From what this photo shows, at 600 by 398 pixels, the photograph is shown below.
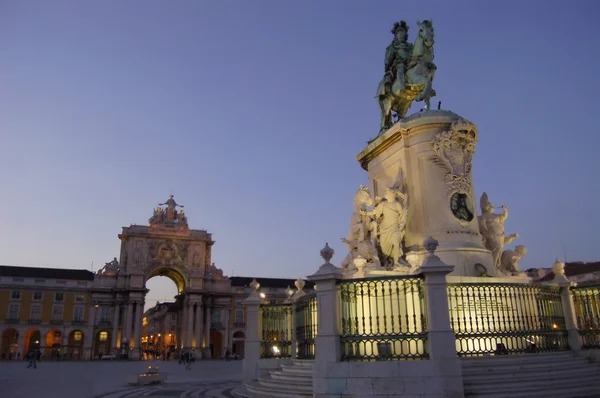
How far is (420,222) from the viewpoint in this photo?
10.9 m

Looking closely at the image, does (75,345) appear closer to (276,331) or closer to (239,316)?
(239,316)

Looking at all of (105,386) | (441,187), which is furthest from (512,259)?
(105,386)

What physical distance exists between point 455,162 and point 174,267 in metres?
58.0

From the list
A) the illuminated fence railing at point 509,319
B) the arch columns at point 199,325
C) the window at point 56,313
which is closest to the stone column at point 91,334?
the window at point 56,313

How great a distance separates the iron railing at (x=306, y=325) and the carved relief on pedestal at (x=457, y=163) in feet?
13.4

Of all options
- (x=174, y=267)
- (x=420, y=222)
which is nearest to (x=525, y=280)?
(x=420, y=222)

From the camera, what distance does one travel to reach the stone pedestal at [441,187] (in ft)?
34.0

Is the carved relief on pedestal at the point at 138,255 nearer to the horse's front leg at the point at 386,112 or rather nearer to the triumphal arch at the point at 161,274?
the triumphal arch at the point at 161,274

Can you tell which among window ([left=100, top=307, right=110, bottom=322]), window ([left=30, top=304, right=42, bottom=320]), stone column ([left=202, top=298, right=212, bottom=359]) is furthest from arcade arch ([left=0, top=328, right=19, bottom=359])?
stone column ([left=202, top=298, right=212, bottom=359])

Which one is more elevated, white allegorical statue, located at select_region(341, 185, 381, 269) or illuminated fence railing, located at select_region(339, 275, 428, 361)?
white allegorical statue, located at select_region(341, 185, 381, 269)

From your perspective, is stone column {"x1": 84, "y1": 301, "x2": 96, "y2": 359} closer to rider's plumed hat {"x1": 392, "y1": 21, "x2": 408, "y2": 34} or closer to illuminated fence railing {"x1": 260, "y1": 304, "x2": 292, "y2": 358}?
illuminated fence railing {"x1": 260, "y1": 304, "x2": 292, "y2": 358}

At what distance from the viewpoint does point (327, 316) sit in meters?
7.29

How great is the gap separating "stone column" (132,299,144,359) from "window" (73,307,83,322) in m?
6.79

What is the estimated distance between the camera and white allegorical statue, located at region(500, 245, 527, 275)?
11031mm
